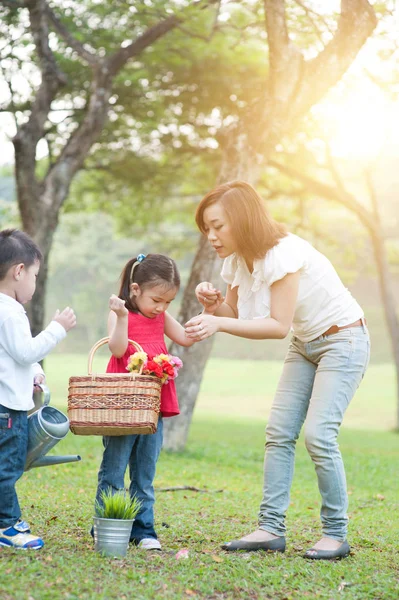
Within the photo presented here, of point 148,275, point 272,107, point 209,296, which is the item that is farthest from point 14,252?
point 272,107

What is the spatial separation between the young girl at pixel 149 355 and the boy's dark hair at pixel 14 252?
48cm

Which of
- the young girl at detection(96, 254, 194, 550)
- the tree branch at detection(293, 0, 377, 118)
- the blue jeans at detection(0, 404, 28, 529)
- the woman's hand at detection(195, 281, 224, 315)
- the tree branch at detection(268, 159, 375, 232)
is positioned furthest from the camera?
the tree branch at detection(268, 159, 375, 232)

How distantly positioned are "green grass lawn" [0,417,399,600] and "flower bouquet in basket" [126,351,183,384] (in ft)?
2.76

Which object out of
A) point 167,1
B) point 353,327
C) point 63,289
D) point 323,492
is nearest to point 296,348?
point 353,327

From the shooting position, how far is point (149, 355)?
13.4 feet

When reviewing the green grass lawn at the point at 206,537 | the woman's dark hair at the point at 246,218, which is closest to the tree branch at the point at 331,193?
the green grass lawn at the point at 206,537

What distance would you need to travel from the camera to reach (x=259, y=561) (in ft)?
12.7

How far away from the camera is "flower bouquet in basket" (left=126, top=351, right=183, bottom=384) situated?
3852 mm

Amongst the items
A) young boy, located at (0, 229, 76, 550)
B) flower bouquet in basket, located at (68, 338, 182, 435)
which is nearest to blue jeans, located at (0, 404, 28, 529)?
young boy, located at (0, 229, 76, 550)

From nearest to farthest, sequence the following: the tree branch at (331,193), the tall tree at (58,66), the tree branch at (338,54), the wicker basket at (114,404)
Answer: the wicker basket at (114,404), the tree branch at (338,54), the tall tree at (58,66), the tree branch at (331,193)

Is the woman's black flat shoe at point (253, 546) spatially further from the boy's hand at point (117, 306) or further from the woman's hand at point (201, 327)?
the boy's hand at point (117, 306)

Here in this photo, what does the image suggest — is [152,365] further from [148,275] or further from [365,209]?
[365,209]

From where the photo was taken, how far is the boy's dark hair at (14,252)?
12.7ft

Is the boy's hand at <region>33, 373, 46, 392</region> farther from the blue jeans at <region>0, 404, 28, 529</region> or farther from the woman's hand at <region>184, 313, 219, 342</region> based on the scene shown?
the woman's hand at <region>184, 313, 219, 342</region>
